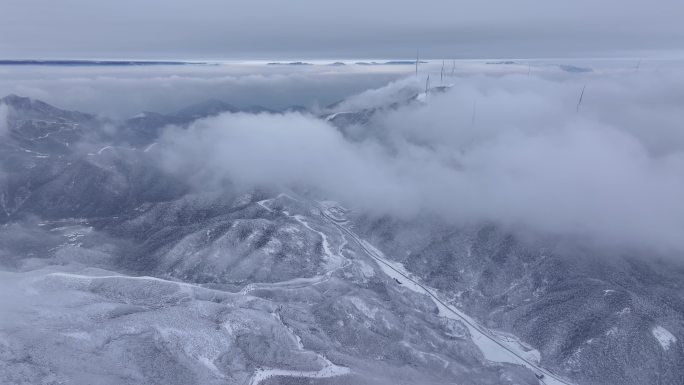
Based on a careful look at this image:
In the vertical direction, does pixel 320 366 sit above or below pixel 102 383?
below

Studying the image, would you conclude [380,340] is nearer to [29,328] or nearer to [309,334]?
[309,334]

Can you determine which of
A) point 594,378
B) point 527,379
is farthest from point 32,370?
point 594,378

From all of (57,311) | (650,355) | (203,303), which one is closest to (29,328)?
(57,311)

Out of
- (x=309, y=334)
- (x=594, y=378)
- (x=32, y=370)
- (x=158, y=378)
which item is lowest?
(x=594, y=378)

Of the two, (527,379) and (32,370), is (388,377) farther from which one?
(32,370)

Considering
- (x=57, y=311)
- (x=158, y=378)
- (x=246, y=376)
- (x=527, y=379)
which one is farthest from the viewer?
(x=527, y=379)

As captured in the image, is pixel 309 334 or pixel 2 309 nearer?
pixel 2 309

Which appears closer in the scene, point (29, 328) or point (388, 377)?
point (29, 328)

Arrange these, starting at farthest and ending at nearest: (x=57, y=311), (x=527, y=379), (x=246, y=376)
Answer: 1. (x=527, y=379)
2. (x=57, y=311)
3. (x=246, y=376)

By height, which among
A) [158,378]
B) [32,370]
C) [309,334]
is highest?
[32,370]
